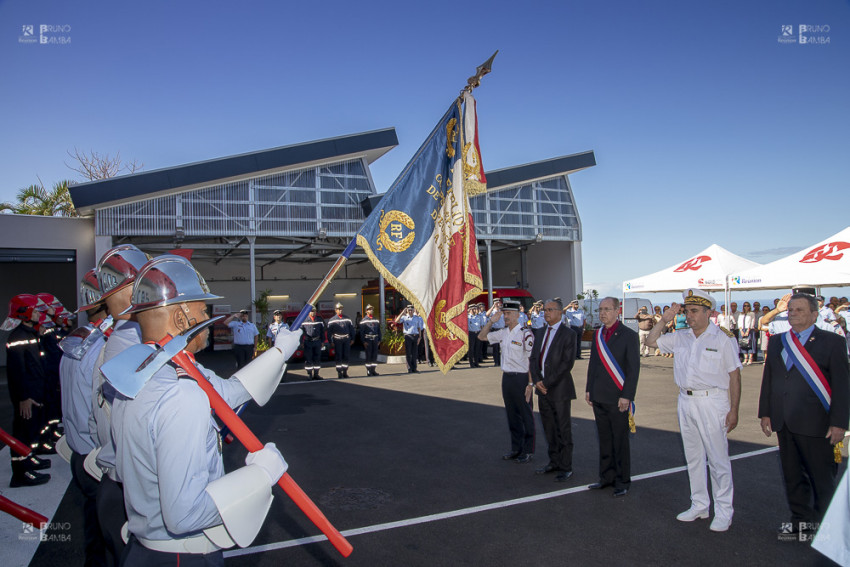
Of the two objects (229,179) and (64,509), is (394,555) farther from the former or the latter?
(229,179)

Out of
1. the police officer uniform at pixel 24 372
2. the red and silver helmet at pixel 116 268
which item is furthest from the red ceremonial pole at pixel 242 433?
the police officer uniform at pixel 24 372

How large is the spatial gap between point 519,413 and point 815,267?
10846 millimetres

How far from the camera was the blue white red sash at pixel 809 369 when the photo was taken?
432 centimetres

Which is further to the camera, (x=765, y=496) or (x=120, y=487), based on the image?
(x=765, y=496)

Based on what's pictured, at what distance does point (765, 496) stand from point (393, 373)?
1167 cm

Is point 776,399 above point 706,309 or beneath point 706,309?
beneath

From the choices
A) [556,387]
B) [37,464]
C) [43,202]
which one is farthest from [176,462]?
[43,202]

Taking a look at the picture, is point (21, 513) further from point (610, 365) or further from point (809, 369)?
point (809, 369)

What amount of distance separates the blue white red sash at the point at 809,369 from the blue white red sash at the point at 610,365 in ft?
4.97

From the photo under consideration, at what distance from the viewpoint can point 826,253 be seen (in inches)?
500

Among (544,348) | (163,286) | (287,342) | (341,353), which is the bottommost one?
(341,353)

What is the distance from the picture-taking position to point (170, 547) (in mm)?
2020

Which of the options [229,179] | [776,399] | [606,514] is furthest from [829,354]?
[229,179]

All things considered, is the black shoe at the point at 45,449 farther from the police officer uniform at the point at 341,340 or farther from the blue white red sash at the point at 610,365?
the police officer uniform at the point at 341,340
